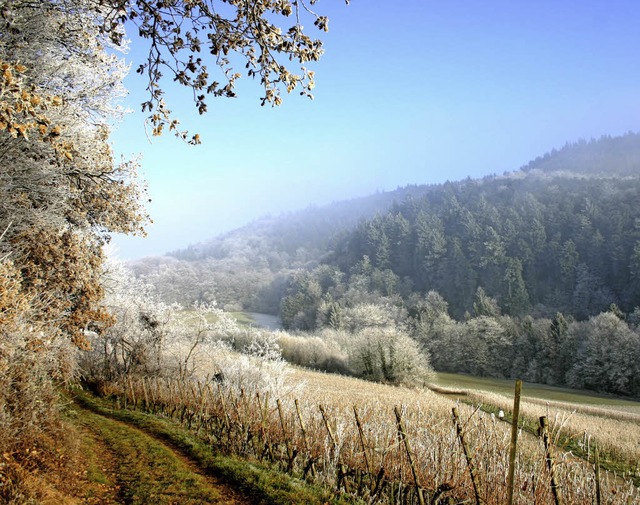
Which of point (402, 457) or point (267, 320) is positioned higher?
point (402, 457)

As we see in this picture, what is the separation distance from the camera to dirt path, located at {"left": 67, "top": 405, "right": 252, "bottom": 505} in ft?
25.3

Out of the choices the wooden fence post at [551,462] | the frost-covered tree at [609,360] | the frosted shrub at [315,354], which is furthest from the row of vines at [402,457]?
the frost-covered tree at [609,360]

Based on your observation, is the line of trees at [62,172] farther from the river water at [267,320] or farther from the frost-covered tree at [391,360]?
the river water at [267,320]

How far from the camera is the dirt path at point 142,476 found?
25.3 feet

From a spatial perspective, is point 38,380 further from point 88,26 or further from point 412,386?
point 412,386

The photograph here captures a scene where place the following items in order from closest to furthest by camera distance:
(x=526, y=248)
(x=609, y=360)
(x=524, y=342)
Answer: (x=609, y=360) → (x=524, y=342) → (x=526, y=248)

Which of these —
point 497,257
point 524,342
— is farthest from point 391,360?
point 497,257

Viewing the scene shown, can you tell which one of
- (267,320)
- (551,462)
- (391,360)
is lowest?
(267,320)

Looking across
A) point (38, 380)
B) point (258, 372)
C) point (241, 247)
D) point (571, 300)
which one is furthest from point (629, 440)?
point (241, 247)

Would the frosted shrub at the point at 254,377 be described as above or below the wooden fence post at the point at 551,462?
below

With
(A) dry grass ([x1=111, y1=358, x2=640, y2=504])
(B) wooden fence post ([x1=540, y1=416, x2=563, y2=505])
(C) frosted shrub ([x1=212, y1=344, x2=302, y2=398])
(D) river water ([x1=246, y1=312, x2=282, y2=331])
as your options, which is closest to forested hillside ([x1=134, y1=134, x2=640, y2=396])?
(D) river water ([x1=246, y1=312, x2=282, y2=331])

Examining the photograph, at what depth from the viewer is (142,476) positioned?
345 inches

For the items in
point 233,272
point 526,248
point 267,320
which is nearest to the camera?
point 526,248

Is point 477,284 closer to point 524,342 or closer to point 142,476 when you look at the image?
point 524,342
